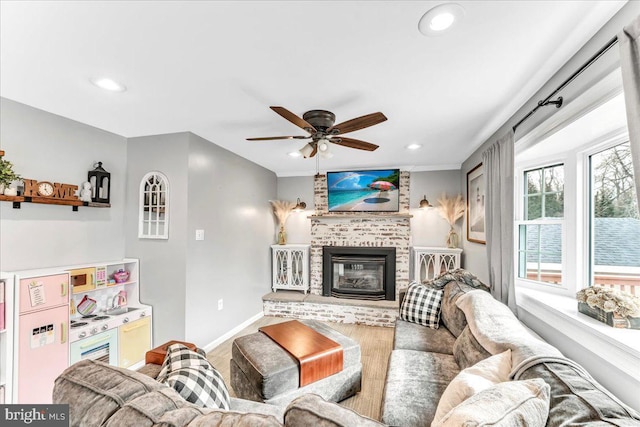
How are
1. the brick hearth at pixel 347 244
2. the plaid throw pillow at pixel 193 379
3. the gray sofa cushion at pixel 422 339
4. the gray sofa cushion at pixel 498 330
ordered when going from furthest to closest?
the brick hearth at pixel 347 244 < the gray sofa cushion at pixel 422 339 < the gray sofa cushion at pixel 498 330 < the plaid throw pillow at pixel 193 379

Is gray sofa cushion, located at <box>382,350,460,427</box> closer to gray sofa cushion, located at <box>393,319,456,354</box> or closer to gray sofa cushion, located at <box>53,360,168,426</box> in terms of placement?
gray sofa cushion, located at <box>393,319,456,354</box>

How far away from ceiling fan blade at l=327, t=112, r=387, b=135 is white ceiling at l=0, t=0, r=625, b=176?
0.70 ft

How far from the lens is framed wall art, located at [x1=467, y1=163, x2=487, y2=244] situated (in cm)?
330

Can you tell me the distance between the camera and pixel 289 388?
6.54ft

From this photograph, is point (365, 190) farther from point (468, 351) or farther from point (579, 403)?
point (579, 403)

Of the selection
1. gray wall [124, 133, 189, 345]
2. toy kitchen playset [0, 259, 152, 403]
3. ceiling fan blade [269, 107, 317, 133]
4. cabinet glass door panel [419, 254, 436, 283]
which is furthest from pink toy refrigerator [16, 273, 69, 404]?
cabinet glass door panel [419, 254, 436, 283]

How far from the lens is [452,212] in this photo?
4383 mm

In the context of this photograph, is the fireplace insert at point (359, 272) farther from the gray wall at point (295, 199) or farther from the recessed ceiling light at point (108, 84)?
the recessed ceiling light at point (108, 84)

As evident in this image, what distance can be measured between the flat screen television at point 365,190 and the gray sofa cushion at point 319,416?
413cm

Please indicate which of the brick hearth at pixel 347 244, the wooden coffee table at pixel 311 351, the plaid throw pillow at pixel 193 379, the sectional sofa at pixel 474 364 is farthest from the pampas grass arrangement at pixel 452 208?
the plaid throw pillow at pixel 193 379

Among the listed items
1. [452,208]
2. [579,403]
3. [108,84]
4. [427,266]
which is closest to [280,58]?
[108,84]

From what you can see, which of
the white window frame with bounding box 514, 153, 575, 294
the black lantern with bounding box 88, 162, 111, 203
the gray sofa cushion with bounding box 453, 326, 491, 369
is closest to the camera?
the gray sofa cushion with bounding box 453, 326, 491, 369

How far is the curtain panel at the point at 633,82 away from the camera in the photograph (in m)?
1.03

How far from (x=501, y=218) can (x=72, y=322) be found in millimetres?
3945
